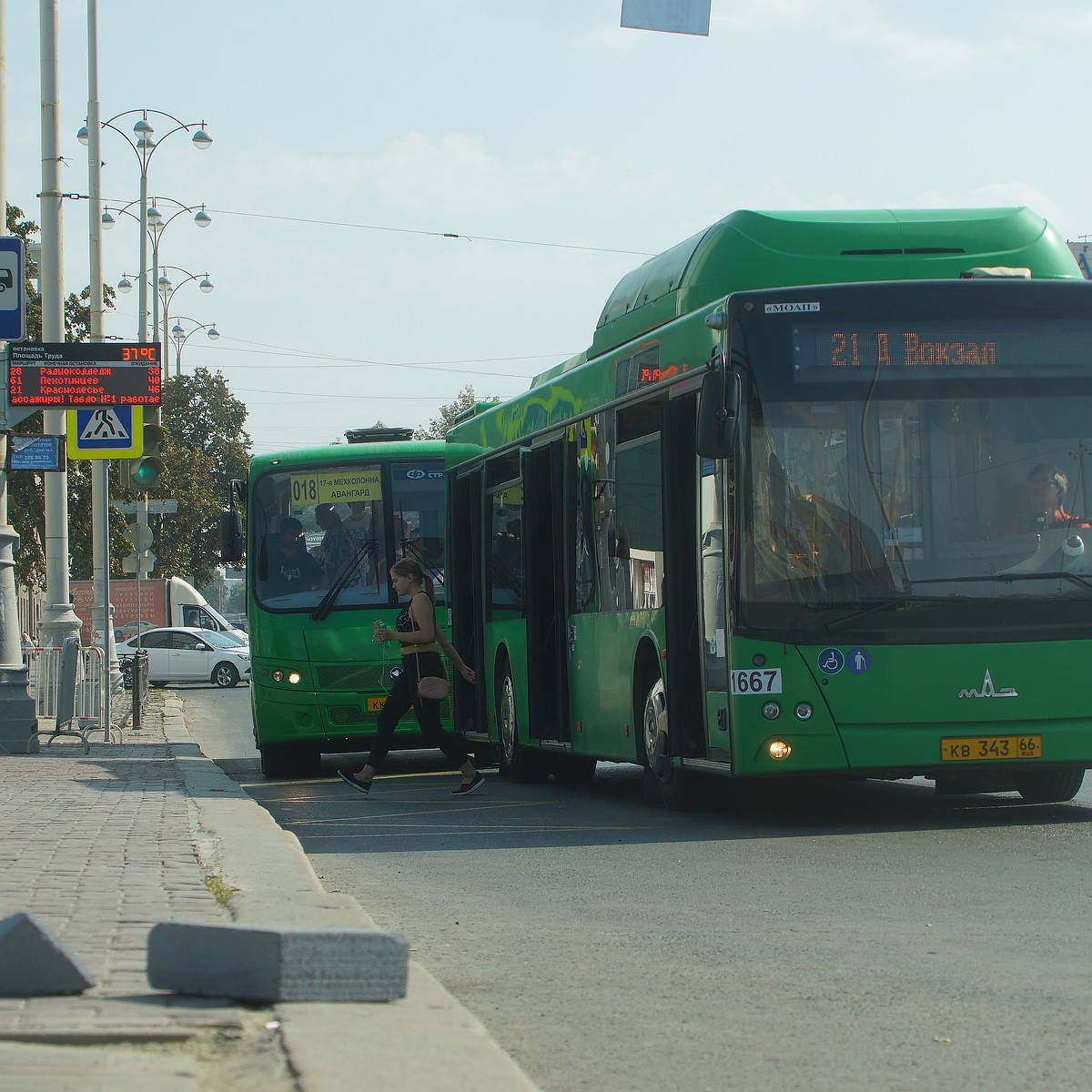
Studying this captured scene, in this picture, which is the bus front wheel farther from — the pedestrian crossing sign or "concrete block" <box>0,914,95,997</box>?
"concrete block" <box>0,914,95,997</box>

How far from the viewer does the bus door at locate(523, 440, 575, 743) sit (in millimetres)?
14211

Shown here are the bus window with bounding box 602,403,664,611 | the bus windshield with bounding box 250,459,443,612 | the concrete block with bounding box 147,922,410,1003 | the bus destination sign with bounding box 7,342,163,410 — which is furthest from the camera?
the bus windshield with bounding box 250,459,443,612

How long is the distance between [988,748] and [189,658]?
3791 cm

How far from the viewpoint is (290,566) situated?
1786 centimetres

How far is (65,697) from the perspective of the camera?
20.0m

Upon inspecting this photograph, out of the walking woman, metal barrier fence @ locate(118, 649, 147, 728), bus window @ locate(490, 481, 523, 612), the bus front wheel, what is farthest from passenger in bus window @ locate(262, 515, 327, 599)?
metal barrier fence @ locate(118, 649, 147, 728)

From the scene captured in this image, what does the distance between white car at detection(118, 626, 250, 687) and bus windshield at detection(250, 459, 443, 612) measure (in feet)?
95.2

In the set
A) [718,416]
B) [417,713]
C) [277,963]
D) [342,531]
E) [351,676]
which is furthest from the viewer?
[342,531]

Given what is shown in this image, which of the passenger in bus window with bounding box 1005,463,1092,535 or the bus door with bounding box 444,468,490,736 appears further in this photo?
the bus door with bounding box 444,468,490,736

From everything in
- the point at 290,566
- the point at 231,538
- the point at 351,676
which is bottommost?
the point at 351,676

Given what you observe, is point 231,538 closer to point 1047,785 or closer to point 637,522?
point 637,522

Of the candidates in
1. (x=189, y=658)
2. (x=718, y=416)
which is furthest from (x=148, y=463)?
(x=189, y=658)

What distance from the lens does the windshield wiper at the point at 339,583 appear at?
1759cm

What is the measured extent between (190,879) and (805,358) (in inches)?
186
